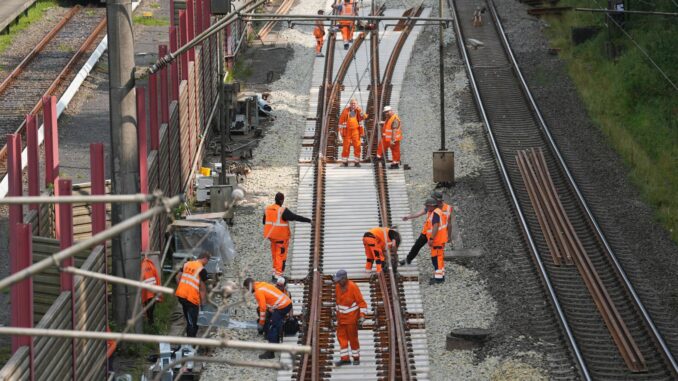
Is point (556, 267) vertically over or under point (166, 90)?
under

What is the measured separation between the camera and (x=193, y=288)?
17031 mm

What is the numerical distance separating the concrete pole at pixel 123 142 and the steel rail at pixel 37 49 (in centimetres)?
1291

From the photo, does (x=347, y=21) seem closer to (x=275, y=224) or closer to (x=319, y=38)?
(x=319, y=38)

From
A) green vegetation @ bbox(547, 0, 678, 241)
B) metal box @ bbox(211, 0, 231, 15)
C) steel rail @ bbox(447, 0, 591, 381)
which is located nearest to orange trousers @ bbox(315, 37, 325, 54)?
steel rail @ bbox(447, 0, 591, 381)

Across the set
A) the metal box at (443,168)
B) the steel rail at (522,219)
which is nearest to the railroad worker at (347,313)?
the steel rail at (522,219)

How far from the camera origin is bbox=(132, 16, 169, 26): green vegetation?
38.7 m

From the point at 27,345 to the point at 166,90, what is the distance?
946cm

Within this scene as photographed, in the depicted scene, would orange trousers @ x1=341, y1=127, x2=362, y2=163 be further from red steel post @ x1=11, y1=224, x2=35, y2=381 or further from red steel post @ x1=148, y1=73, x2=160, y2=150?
red steel post @ x1=11, y1=224, x2=35, y2=381

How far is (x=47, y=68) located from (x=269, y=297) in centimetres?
1663

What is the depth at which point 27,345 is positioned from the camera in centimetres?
1274

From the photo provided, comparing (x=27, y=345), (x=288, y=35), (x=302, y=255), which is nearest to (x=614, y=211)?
(x=302, y=255)

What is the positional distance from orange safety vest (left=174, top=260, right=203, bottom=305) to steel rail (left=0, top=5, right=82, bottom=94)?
13763 mm

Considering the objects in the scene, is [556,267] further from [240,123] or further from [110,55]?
[240,123]

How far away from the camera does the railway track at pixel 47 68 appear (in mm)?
27609
